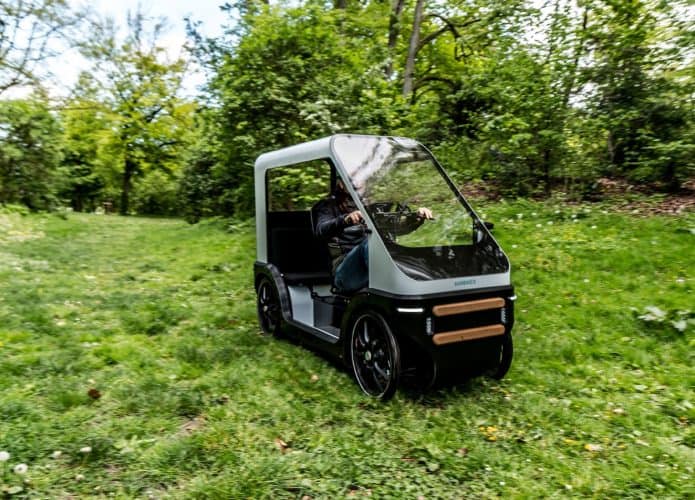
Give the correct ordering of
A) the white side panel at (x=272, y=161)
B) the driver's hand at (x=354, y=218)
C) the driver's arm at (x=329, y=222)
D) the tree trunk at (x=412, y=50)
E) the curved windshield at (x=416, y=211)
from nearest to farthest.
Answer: the curved windshield at (x=416, y=211) → the driver's hand at (x=354, y=218) → the driver's arm at (x=329, y=222) → the white side panel at (x=272, y=161) → the tree trunk at (x=412, y=50)

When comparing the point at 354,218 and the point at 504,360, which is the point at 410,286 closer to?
the point at 354,218

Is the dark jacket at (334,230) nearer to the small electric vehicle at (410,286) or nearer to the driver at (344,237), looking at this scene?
the driver at (344,237)

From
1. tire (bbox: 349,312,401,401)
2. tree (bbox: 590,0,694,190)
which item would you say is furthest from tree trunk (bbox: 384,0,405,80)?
tire (bbox: 349,312,401,401)

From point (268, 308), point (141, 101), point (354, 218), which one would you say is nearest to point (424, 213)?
point (354, 218)

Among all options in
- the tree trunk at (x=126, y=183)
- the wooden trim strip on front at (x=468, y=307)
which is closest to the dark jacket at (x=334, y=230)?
the wooden trim strip on front at (x=468, y=307)

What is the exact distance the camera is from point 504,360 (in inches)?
158

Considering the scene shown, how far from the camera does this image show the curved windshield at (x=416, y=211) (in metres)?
3.71

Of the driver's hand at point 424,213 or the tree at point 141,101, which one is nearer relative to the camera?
the driver's hand at point 424,213

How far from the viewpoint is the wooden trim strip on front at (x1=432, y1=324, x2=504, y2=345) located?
349cm

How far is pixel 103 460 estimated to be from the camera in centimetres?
295

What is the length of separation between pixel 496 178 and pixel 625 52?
302 cm

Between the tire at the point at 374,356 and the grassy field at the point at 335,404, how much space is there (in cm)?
12

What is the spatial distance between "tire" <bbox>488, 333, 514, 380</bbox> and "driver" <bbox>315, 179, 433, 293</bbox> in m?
1.10

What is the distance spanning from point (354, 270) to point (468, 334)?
1088mm
